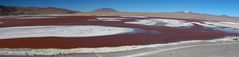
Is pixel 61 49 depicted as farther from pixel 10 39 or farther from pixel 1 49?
pixel 10 39

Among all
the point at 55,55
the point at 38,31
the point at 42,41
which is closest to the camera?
the point at 55,55

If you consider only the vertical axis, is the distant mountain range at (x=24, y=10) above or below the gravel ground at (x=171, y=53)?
below

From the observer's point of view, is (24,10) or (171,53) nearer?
(171,53)

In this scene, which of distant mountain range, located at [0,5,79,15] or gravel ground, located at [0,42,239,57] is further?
distant mountain range, located at [0,5,79,15]

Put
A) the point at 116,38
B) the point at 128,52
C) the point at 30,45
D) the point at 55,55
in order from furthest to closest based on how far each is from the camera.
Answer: the point at 116,38
the point at 30,45
the point at 128,52
the point at 55,55

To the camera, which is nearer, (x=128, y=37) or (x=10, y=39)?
(x=10, y=39)

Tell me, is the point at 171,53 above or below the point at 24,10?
above

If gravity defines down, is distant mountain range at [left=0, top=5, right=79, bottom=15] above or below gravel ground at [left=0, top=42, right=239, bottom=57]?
below

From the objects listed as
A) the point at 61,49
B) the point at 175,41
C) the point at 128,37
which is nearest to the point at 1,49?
the point at 61,49

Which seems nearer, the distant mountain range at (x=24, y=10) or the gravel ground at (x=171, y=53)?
the gravel ground at (x=171, y=53)

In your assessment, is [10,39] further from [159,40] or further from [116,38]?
[159,40]
